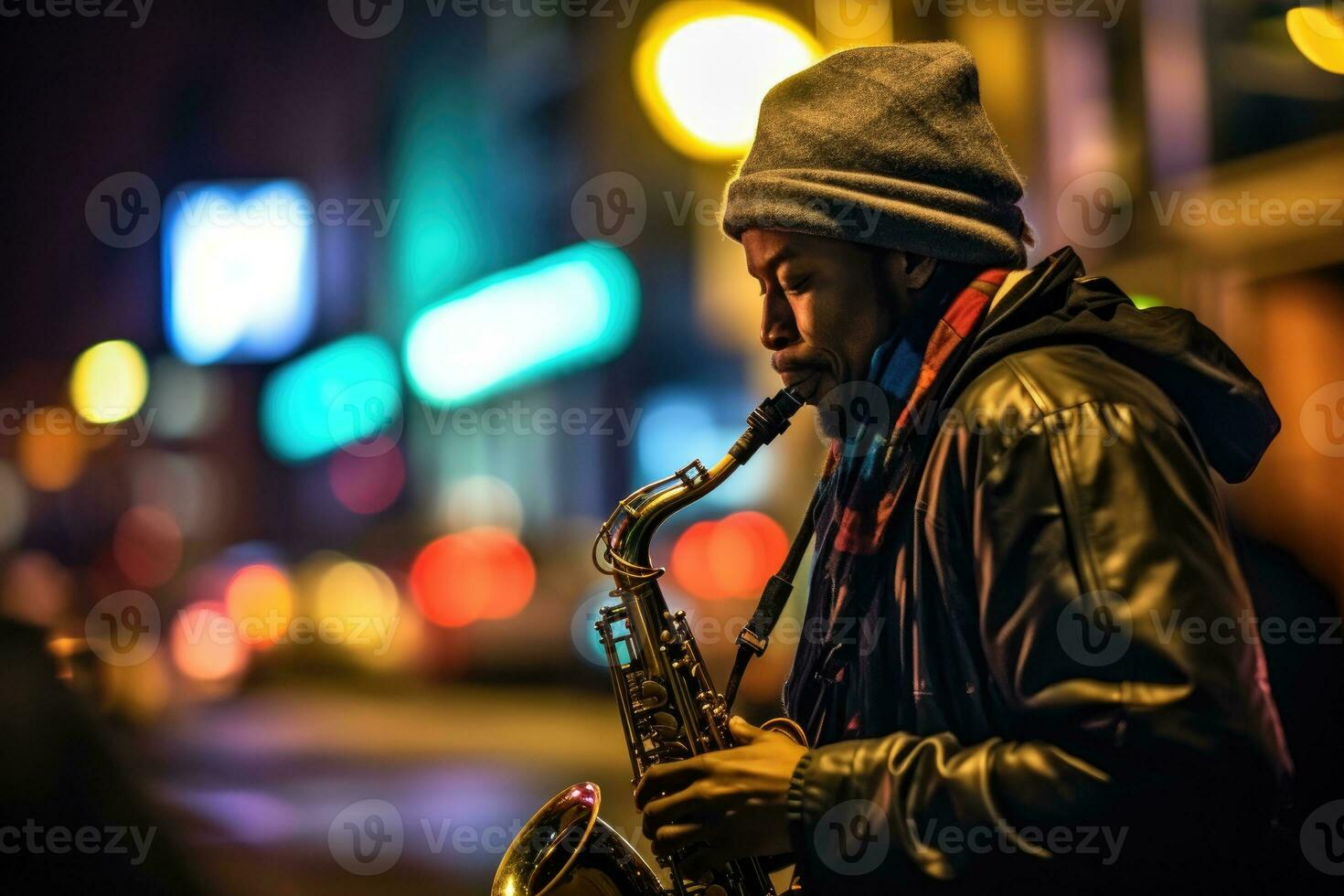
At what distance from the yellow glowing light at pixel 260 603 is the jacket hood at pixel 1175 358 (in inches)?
744

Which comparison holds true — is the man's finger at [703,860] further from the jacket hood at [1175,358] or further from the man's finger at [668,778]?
the jacket hood at [1175,358]

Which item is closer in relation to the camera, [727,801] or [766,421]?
[727,801]

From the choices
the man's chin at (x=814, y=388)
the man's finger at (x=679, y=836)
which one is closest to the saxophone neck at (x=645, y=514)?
the man's chin at (x=814, y=388)

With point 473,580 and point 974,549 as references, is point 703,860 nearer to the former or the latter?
point 974,549

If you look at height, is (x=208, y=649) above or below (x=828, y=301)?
below

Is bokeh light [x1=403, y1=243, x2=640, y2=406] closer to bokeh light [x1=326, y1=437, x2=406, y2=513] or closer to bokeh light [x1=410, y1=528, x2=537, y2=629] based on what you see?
bokeh light [x1=326, y1=437, x2=406, y2=513]

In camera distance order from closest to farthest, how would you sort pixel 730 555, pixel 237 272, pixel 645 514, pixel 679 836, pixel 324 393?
pixel 679 836, pixel 645 514, pixel 730 555, pixel 237 272, pixel 324 393

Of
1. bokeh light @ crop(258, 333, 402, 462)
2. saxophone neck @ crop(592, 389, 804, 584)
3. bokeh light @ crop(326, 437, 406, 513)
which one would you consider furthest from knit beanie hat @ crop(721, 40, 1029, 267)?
bokeh light @ crop(258, 333, 402, 462)

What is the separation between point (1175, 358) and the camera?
2064mm

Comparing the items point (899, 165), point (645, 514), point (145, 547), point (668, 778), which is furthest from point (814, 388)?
point (145, 547)

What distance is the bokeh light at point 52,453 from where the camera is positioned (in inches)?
676

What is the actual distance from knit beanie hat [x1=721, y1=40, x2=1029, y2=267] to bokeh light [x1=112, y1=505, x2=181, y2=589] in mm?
24031

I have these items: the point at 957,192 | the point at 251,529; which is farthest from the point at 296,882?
the point at 251,529

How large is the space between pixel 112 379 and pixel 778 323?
3117cm
